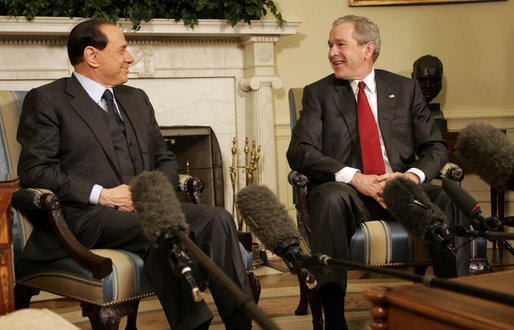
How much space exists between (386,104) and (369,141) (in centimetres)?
23

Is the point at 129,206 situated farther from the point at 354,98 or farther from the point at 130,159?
the point at 354,98

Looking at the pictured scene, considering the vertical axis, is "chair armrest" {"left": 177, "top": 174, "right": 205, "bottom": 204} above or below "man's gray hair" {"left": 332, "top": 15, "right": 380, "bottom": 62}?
below

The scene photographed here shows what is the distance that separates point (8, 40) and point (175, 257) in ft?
11.8

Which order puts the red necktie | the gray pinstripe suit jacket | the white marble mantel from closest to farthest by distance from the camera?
1. the gray pinstripe suit jacket
2. the red necktie
3. the white marble mantel

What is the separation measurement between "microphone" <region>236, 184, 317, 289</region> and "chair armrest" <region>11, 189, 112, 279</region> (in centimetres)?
100

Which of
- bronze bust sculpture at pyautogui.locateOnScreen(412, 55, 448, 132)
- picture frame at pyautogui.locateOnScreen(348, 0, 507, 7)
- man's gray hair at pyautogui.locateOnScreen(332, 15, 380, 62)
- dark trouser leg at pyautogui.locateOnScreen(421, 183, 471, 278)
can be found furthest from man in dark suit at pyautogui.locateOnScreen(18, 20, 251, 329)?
picture frame at pyautogui.locateOnScreen(348, 0, 507, 7)

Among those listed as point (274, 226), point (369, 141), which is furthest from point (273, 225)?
point (369, 141)

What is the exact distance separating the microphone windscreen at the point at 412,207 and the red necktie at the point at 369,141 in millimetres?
1628

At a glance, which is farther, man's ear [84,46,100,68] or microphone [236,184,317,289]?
man's ear [84,46,100,68]

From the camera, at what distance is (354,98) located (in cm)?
327

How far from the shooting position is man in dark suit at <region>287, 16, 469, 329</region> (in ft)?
9.86

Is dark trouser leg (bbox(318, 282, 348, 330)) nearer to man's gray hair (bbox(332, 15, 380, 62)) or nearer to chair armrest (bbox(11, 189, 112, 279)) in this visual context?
chair armrest (bbox(11, 189, 112, 279))

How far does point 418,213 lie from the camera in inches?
53.9

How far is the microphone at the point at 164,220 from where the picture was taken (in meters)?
1.23
